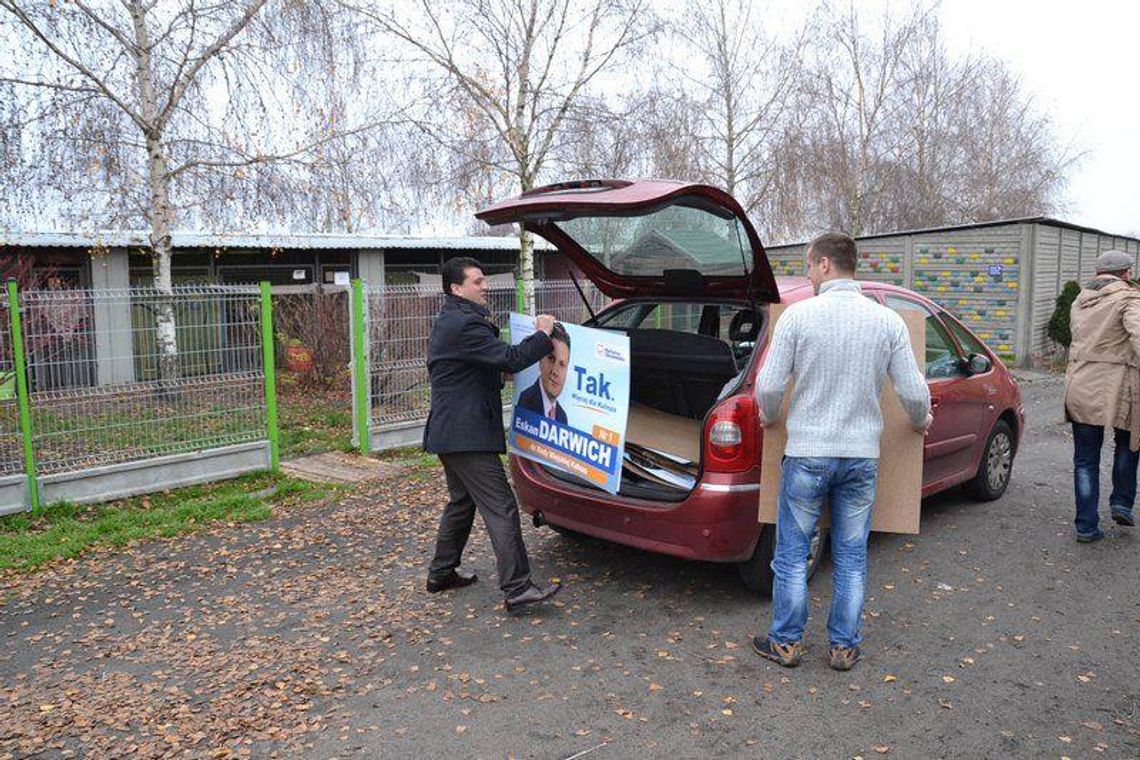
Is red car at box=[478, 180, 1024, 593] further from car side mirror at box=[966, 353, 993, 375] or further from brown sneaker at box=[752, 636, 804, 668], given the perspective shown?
brown sneaker at box=[752, 636, 804, 668]

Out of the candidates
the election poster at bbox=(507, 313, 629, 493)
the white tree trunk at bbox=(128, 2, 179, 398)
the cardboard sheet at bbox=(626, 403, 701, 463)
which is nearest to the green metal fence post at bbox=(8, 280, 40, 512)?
the white tree trunk at bbox=(128, 2, 179, 398)

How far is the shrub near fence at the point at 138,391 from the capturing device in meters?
6.52

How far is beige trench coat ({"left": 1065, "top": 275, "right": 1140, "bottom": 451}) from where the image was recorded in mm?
5500

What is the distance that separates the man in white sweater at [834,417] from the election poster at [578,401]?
856mm

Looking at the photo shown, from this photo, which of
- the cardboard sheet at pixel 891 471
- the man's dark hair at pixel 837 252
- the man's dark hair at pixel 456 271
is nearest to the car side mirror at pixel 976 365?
the cardboard sheet at pixel 891 471

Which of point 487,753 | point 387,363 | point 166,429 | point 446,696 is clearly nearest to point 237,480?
point 166,429

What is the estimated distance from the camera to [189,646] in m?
4.32

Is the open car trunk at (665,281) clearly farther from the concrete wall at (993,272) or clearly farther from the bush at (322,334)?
the concrete wall at (993,272)

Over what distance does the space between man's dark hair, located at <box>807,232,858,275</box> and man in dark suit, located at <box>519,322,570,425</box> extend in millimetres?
1407

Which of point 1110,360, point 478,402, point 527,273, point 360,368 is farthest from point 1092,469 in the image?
point 527,273

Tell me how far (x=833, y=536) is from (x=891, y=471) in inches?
16.5

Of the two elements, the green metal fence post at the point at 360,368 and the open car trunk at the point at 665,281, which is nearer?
the open car trunk at the point at 665,281

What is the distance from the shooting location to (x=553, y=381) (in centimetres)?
471

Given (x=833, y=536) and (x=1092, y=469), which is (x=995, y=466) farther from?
(x=833, y=536)
